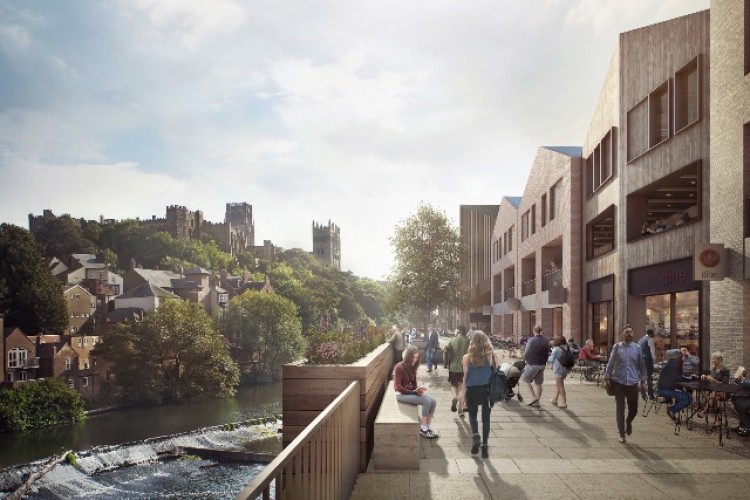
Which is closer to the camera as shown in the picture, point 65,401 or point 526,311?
point 526,311

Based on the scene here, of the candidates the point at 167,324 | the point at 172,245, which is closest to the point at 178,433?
the point at 167,324

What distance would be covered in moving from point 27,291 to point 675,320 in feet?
218

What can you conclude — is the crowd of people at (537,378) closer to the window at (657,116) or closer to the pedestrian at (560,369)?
the pedestrian at (560,369)

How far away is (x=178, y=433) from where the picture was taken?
178 ft

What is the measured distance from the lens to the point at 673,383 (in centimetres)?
1220

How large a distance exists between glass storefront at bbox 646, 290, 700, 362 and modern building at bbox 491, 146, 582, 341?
312 inches

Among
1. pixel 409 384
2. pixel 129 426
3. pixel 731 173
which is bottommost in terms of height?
pixel 129 426

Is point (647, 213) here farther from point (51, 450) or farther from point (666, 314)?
point (51, 450)

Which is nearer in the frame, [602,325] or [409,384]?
[409,384]

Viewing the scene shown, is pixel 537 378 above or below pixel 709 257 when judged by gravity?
below

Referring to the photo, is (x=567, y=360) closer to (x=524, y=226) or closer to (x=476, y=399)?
(x=476, y=399)

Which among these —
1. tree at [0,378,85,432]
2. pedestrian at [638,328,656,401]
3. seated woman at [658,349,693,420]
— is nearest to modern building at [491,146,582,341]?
pedestrian at [638,328,656,401]

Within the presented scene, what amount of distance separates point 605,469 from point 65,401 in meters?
59.5

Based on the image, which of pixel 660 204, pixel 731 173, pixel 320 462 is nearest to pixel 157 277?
pixel 660 204
